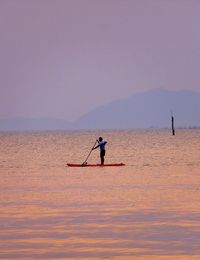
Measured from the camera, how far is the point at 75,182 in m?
42.5

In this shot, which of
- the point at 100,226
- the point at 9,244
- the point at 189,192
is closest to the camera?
the point at 9,244

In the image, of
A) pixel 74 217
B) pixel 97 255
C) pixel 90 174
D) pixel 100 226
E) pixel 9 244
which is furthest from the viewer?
pixel 90 174

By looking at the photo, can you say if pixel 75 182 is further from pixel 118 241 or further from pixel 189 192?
pixel 118 241

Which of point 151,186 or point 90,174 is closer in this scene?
point 151,186

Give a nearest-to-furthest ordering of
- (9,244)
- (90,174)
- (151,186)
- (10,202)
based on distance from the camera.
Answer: (9,244) < (10,202) < (151,186) < (90,174)

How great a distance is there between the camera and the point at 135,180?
43.4 metres

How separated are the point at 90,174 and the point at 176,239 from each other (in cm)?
2931

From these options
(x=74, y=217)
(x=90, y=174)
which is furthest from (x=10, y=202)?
(x=90, y=174)

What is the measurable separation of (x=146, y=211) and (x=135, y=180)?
52.8ft

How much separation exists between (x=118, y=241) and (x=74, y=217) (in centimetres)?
534

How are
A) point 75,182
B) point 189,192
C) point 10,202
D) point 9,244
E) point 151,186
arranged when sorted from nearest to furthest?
point 9,244, point 10,202, point 189,192, point 151,186, point 75,182

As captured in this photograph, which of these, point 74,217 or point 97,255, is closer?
→ point 97,255

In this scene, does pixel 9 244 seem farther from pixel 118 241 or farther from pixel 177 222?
pixel 177 222

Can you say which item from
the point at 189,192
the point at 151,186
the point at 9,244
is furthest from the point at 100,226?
the point at 151,186
